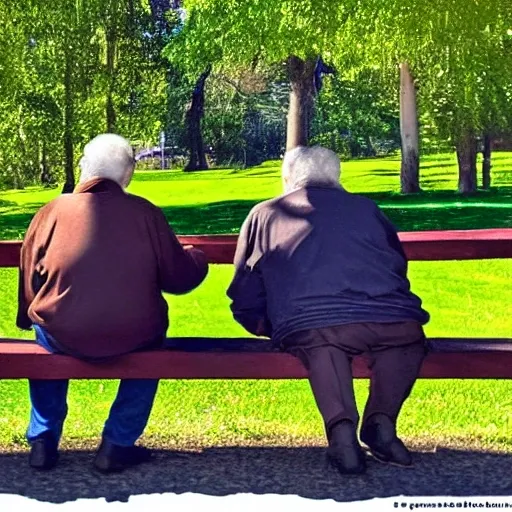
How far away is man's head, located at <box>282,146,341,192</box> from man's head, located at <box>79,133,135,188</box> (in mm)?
502

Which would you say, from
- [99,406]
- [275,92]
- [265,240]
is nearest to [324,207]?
[265,240]

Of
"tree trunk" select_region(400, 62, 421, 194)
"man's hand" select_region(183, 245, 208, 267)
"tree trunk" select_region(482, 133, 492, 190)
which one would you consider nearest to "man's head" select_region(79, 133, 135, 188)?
"man's hand" select_region(183, 245, 208, 267)

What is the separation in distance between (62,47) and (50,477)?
1564 centimetres

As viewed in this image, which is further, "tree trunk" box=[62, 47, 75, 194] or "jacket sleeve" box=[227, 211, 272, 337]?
"tree trunk" box=[62, 47, 75, 194]

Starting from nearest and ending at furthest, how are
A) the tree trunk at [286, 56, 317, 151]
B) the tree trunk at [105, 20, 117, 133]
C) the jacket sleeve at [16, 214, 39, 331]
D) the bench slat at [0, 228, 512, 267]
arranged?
the jacket sleeve at [16, 214, 39, 331], the bench slat at [0, 228, 512, 267], the tree trunk at [105, 20, 117, 133], the tree trunk at [286, 56, 317, 151]

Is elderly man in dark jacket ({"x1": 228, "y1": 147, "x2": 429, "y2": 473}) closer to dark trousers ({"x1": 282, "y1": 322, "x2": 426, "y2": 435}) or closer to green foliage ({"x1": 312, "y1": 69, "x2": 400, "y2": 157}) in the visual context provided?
dark trousers ({"x1": 282, "y1": 322, "x2": 426, "y2": 435})

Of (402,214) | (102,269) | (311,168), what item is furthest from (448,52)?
(102,269)

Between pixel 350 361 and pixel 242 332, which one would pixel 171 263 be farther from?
pixel 242 332

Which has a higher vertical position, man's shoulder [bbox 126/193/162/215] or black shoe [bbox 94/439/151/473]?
man's shoulder [bbox 126/193/162/215]

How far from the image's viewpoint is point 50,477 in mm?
3801

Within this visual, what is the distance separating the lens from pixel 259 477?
3811mm

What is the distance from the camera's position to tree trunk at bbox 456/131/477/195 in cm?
2173

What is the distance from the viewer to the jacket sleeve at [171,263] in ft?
12.3

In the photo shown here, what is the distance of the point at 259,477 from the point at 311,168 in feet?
3.21
